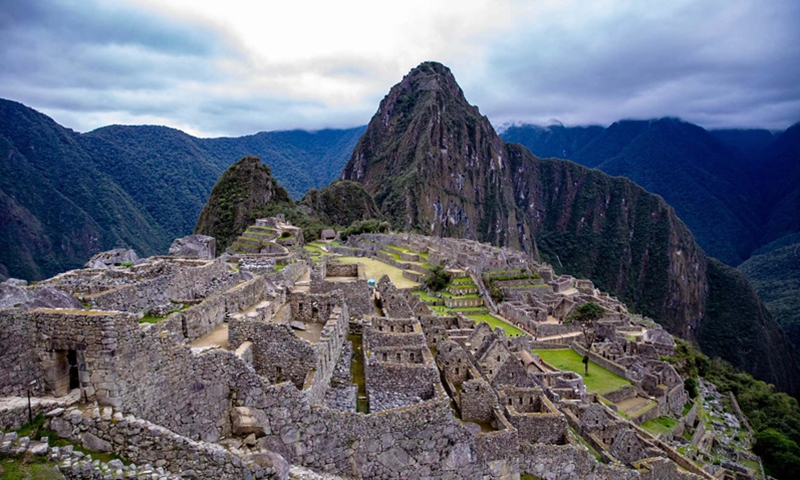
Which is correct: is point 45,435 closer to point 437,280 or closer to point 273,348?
point 273,348

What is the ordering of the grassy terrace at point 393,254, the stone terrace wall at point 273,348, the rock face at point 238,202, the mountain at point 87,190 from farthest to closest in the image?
the rock face at point 238,202
the grassy terrace at point 393,254
the mountain at point 87,190
the stone terrace wall at point 273,348

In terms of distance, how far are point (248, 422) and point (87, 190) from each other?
67.4 m

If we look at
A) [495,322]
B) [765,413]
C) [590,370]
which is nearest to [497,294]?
[495,322]

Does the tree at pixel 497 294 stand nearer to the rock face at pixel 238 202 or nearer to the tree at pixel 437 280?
the tree at pixel 437 280

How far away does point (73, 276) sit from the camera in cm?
1213

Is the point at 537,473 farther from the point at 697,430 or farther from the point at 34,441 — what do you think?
the point at 697,430

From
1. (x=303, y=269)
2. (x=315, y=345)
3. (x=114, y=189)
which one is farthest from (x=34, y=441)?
(x=114, y=189)

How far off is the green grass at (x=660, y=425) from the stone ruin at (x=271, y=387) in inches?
409

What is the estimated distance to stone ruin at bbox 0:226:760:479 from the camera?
6801mm

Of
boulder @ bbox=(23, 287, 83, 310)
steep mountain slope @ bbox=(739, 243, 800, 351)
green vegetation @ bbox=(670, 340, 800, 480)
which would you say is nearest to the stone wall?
green vegetation @ bbox=(670, 340, 800, 480)

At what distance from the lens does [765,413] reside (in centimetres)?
4906

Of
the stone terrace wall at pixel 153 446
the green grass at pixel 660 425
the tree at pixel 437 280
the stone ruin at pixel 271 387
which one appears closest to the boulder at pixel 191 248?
the stone ruin at pixel 271 387

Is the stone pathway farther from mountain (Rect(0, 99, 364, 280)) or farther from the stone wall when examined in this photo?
mountain (Rect(0, 99, 364, 280))

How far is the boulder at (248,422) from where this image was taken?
28.5 ft
